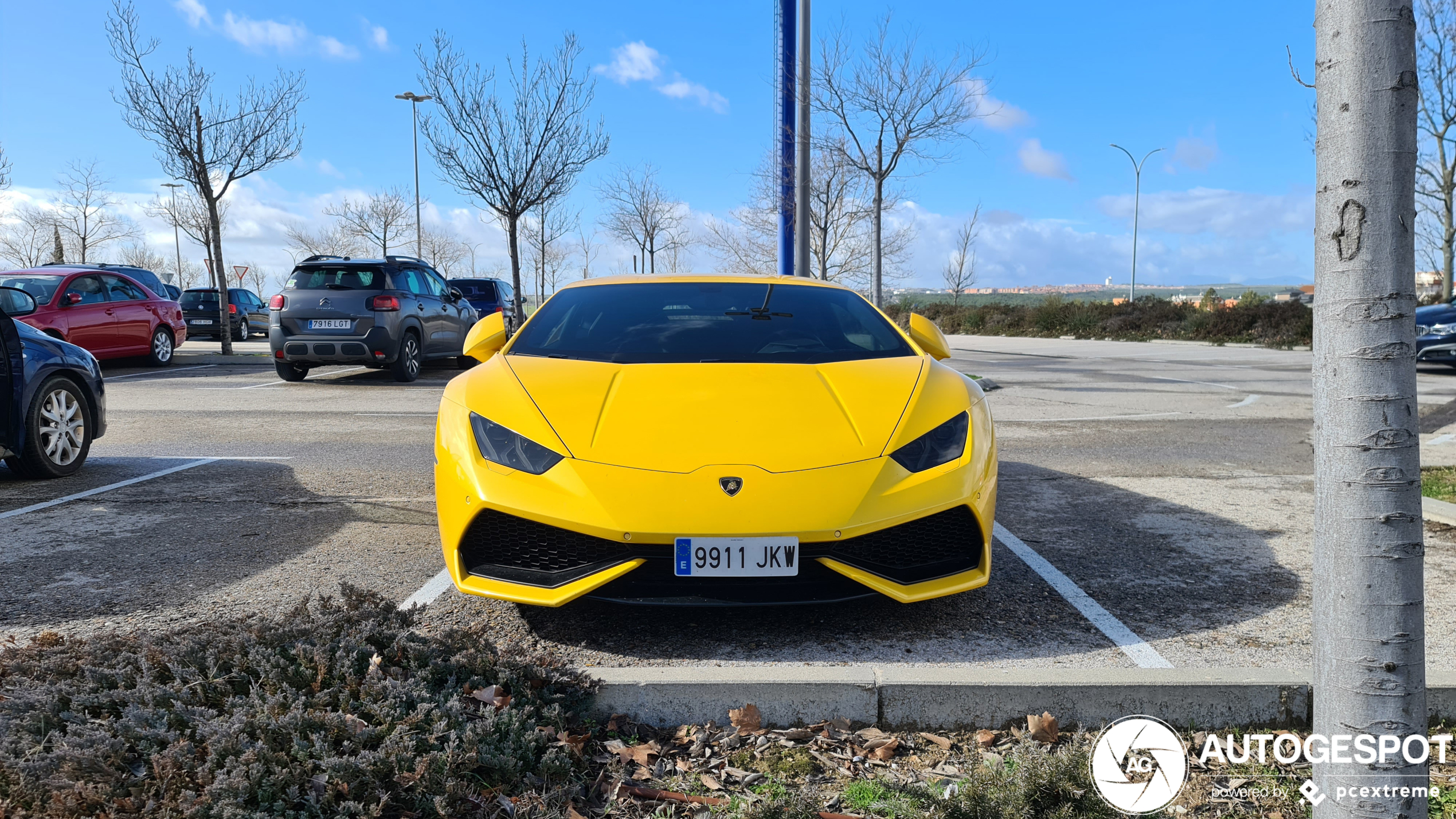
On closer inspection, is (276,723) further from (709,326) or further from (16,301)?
(16,301)

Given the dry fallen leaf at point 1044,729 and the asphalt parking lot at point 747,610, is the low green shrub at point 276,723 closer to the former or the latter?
the asphalt parking lot at point 747,610

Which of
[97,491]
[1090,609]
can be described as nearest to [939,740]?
[1090,609]

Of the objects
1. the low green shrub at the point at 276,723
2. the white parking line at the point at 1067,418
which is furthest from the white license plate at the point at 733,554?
the white parking line at the point at 1067,418

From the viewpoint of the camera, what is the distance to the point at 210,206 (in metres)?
18.7

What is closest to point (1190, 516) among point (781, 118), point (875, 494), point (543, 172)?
point (875, 494)

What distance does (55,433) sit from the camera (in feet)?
20.2

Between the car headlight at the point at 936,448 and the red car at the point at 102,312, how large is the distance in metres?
13.5

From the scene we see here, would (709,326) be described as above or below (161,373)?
above

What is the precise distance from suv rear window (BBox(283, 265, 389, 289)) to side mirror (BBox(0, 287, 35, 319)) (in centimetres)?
652

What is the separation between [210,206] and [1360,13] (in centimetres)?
2046

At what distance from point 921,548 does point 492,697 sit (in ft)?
4.80

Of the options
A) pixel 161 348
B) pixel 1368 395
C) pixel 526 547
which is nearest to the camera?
pixel 1368 395

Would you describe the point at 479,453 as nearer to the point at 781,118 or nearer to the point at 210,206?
the point at 781,118

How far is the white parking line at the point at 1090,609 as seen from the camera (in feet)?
10.4
